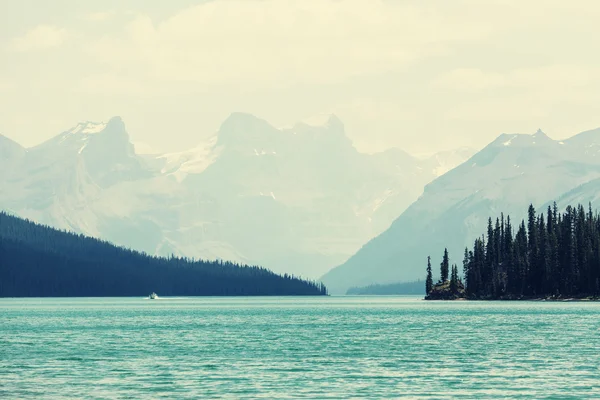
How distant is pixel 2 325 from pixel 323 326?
Result: 55.4 meters

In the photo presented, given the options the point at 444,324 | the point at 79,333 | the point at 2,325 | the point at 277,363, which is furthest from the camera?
the point at 2,325

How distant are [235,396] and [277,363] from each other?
84.0 feet

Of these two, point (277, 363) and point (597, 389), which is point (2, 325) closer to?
point (277, 363)

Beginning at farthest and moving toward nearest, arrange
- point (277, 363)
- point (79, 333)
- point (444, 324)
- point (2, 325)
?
point (2, 325) < point (444, 324) < point (79, 333) < point (277, 363)

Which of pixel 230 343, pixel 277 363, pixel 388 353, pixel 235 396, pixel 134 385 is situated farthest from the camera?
pixel 230 343

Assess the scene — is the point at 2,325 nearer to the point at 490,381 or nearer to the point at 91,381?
the point at 91,381

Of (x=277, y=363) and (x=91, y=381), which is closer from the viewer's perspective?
(x=91, y=381)

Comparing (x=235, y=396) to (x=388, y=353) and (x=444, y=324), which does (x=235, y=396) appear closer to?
(x=388, y=353)

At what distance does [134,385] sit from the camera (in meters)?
90.1

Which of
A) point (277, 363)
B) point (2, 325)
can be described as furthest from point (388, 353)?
point (2, 325)

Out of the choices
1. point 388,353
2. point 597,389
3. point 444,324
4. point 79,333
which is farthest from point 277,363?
point 444,324

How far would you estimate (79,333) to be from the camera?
166 meters

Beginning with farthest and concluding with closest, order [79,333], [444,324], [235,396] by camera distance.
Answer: [444,324] < [79,333] < [235,396]

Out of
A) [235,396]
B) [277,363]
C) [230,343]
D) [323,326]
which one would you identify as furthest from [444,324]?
[235,396]
